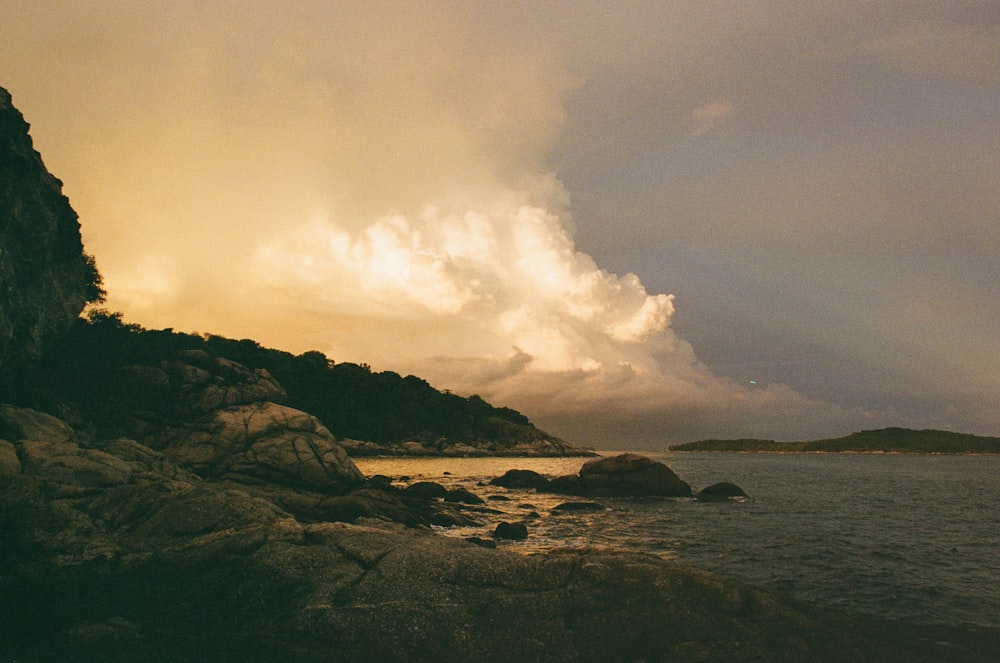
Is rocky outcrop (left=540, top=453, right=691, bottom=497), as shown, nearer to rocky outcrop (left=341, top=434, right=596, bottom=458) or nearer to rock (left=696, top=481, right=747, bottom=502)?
rock (left=696, top=481, right=747, bottom=502)

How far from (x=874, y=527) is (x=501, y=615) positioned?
30.5 meters

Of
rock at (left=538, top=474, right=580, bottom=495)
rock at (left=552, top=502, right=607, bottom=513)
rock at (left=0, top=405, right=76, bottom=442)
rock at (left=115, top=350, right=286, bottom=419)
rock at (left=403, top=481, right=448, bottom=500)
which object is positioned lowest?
rock at (left=538, top=474, right=580, bottom=495)

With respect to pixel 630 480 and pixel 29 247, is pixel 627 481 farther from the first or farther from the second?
pixel 29 247

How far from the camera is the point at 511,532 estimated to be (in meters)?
24.8

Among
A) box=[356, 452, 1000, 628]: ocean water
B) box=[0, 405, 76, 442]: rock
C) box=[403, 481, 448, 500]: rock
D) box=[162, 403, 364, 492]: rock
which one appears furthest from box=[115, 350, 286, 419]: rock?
box=[356, 452, 1000, 628]: ocean water

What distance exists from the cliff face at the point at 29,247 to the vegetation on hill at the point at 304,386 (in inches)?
92.0

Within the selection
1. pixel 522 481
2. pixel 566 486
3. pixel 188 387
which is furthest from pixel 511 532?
pixel 522 481

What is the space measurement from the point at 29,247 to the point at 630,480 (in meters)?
44.5

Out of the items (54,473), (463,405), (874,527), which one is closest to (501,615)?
(54,473)

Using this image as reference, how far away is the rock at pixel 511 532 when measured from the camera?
24.7 m

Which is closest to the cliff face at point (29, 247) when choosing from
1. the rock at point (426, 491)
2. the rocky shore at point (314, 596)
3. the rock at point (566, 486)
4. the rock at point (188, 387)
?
the rock at point (188, 387)

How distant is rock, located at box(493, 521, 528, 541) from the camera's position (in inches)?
972

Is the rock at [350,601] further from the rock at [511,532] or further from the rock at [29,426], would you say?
the rock at [511,532]

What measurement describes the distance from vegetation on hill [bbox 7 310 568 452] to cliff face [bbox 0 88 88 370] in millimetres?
2336
